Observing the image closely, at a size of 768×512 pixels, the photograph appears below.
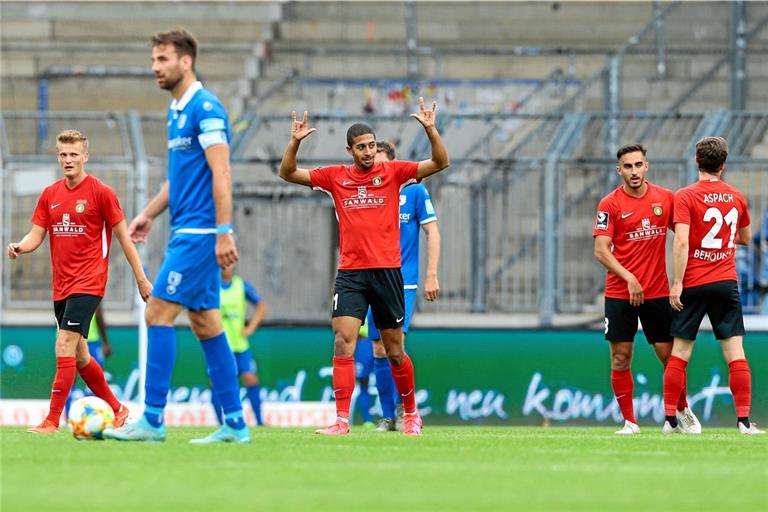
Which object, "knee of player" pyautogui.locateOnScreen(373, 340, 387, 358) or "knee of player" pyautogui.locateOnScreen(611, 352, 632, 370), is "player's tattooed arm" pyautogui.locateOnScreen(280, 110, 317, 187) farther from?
"knee of player" pyautogui.locateOnScreen(611, 352, 632, 370)

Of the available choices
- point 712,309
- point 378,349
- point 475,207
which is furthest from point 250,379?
point 712,309

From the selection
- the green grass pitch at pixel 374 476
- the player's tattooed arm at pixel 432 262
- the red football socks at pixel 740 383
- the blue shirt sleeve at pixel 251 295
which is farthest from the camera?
the blue shirt sleeve at pixel 251 295

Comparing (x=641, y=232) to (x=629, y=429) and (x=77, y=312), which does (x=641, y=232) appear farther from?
(x=77, y=312)

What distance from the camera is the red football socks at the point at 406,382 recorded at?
11.1 m

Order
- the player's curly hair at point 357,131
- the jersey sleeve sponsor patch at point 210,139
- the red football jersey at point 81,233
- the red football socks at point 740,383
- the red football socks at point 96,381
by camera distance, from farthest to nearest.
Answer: the red football socks at point 740,383 < the red football socks at point 96,381 < the red football jersey at point 81,233 < the player's curly hair at point 357,131 < the jersey sleeve sponsor patch at point 210,139

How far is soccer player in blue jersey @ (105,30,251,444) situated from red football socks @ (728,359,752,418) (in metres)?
4.41

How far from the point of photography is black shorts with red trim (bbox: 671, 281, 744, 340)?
36.8 ft

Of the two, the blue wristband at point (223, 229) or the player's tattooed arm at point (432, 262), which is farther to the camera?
the player's tattooed arm at point (432, 262)

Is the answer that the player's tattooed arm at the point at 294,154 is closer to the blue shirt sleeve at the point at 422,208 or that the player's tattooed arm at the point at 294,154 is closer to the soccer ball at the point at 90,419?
the blue shirt sleeve at the point at 422,208

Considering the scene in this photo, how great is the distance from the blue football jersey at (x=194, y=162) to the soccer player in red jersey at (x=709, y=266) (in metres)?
4.15

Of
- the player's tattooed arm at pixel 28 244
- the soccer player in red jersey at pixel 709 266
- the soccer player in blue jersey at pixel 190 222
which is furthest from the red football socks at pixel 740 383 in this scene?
the player's tattooed arm at pixel 28 244

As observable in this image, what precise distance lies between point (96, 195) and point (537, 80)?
13114 millimetres

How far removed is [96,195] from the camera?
1075 cm

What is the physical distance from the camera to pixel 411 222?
12.2 metres
